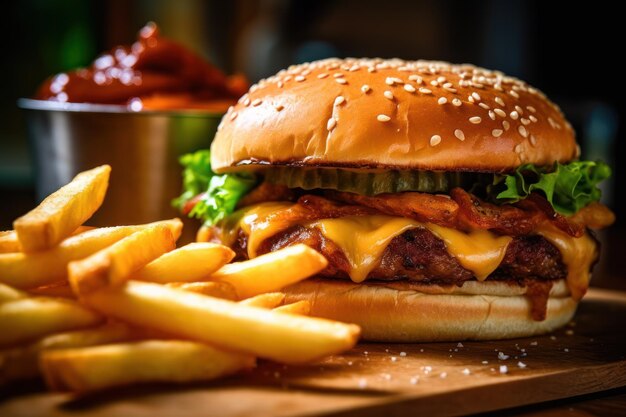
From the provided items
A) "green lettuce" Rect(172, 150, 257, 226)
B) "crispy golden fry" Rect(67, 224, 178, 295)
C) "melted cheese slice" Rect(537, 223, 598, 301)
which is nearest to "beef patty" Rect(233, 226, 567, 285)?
"melted cheese slice" Rect(537, 223, 598, 301)

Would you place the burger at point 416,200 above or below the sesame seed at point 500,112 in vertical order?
below

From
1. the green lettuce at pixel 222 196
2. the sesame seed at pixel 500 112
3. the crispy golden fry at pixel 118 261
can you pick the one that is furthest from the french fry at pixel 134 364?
the sesame seed at pixel 500 112

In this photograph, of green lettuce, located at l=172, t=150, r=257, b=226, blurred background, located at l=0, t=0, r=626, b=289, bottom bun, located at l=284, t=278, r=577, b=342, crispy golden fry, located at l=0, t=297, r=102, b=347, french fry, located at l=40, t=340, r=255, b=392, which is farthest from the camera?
blurred background, located at l=0, t=0, r=626, b=289

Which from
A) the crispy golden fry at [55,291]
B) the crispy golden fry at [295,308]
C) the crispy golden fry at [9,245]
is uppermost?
the crispy golden fry at [9,245]

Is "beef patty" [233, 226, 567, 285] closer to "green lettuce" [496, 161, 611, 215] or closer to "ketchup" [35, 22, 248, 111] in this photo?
"green lettuce" [496, 161, 611, 215]

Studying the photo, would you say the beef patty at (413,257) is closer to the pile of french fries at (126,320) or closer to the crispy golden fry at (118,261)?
the pile of french fries at (126,320)

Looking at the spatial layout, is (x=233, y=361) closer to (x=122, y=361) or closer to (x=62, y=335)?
(x=122, y=361)

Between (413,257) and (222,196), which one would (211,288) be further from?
(222,196)

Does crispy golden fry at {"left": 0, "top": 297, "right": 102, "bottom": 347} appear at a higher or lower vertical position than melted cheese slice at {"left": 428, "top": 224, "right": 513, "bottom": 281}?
higher
